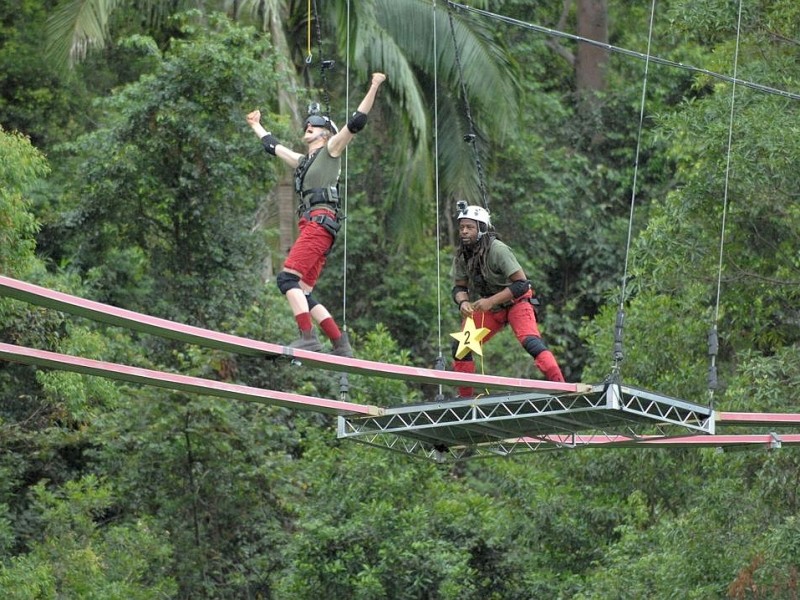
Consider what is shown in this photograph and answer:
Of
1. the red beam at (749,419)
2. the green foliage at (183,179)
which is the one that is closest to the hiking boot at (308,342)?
the red beam at (749,419)

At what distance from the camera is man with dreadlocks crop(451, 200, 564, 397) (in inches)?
552

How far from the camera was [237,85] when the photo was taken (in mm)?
22094

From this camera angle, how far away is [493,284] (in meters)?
14.2

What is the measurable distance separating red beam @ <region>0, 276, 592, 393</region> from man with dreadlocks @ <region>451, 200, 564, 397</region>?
725 millimetres

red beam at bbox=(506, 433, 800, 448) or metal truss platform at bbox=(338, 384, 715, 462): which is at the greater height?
metal truss platform at bbox=(338, 384, 715, 462)

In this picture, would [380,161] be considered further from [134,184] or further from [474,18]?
[134,184]

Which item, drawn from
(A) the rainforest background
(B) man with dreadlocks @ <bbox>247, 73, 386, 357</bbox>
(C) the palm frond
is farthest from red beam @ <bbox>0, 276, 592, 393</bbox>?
(C) the palm frond

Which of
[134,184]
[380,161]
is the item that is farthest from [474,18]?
[134,184]

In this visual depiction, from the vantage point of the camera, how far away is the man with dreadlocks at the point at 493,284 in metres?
14.0

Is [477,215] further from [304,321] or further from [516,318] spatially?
[304,321]

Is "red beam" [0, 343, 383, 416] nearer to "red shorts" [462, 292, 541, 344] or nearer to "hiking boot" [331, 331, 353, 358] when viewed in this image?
"hiking boot" [331, 331, 353, 358]

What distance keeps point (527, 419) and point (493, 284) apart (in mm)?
977

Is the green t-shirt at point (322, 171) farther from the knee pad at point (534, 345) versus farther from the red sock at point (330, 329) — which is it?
the knee pad at point (534, 345)

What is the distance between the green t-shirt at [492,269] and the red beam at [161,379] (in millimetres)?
1114
